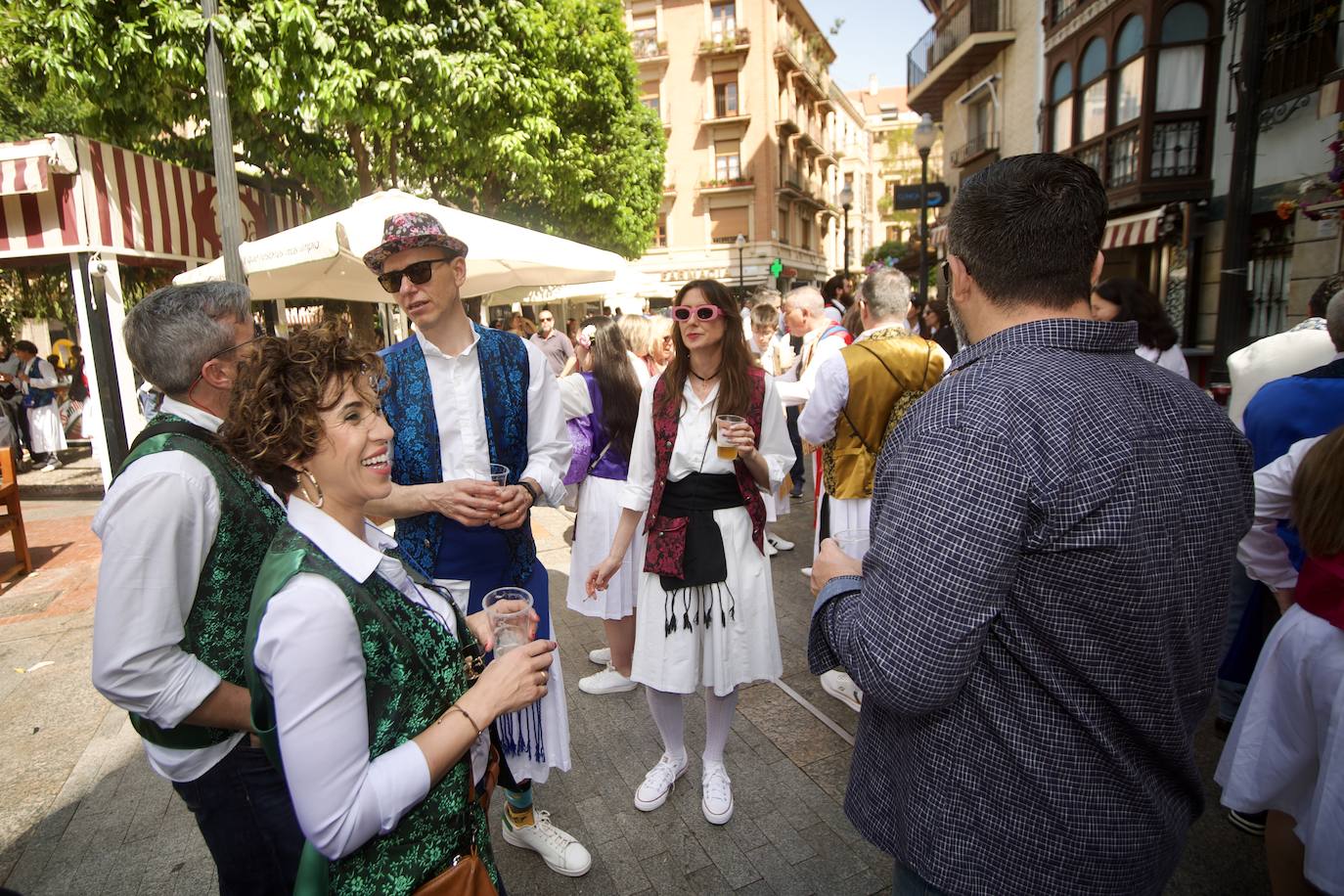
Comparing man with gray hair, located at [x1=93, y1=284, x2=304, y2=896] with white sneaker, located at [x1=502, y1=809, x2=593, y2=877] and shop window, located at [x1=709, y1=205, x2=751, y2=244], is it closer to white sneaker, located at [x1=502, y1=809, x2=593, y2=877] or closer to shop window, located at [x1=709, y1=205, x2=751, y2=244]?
white sneaker, located at [x1=502, y1=809, x2=593, y2=877]

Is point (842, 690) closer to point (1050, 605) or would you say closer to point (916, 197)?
point (1050, 605)

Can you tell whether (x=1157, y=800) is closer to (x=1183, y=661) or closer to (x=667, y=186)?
(x=1183, y=661)

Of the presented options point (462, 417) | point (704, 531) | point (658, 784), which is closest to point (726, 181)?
point (704, 531)

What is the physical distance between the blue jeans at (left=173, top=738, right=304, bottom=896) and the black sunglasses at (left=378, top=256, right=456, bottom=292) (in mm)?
1527

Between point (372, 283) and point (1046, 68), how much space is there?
15963 mm

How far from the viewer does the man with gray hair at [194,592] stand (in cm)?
164

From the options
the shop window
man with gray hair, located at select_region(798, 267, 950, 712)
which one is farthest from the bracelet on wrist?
the shop window

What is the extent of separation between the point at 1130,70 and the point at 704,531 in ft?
49.0

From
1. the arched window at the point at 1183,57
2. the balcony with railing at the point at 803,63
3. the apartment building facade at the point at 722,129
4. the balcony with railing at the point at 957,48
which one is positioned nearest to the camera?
the arched window at the point at 1183,57

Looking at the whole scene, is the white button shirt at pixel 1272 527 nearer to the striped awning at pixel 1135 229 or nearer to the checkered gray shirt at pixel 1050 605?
the checkered gray shirt at pixel 1050 605

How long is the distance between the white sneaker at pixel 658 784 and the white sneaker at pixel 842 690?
1050 millimetres

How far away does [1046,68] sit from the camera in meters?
16.1

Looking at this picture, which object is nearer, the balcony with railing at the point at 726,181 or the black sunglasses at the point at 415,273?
the black sunglasses at the point at 415,273

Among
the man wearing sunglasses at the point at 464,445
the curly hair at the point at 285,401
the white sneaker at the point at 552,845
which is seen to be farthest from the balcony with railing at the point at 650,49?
the curly hair at the point at 285,401
